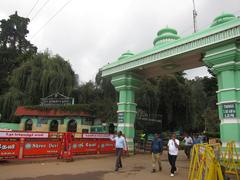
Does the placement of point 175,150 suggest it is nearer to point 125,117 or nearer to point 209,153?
point 209,153

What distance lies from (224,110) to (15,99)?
24187mm

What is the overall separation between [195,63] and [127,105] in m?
4.62

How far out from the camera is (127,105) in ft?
43.4

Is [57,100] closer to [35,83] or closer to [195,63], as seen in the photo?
[35,83]

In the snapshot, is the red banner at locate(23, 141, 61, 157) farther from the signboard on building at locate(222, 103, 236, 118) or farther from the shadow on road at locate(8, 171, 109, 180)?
the signboard on building at locate(222, 103, 236, 118)

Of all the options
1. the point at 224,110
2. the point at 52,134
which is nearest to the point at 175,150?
the point at 224,110

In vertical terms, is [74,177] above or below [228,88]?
below

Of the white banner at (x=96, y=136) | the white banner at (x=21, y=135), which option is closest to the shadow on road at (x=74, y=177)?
the white banner at (x=21, y=135)

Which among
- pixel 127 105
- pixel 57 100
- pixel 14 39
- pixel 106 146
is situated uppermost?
pixel 14 39

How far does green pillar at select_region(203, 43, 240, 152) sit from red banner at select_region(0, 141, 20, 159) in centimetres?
862

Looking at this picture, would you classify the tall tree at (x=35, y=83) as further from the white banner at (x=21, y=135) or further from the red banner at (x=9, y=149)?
the red banner at (x=9, y=149)

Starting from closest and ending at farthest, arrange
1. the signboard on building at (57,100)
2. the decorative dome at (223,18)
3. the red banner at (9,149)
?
1. the red banner at (9,149)
2. the decorative dome at (223,18)
3. the signboard on building at (57,100)

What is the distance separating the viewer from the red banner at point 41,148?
9836 millimetres

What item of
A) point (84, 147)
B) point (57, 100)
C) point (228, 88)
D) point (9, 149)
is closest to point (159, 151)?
point (228, 88)
